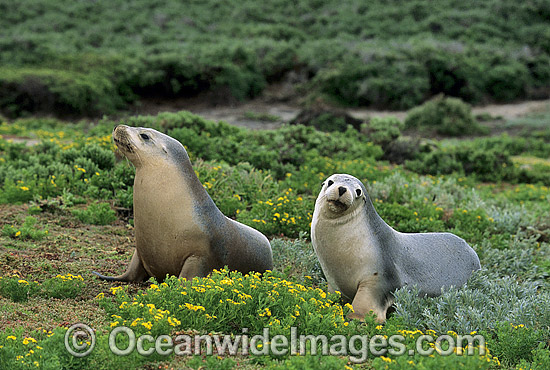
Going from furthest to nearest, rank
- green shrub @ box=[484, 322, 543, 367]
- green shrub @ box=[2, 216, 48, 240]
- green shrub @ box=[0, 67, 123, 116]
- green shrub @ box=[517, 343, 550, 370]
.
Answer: green shrub @ box=[0, 67, 123, 116], green shrub @ box=[2, 216, 48, 240], green shrub @ box=[484, 322, 543, 367], green shrub @ box=[517, 343, 550, 370]

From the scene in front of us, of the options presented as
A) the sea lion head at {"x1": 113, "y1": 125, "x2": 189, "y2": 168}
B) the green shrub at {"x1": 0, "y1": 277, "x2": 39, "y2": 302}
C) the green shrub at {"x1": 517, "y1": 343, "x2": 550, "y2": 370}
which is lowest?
the green shrub at {"x1": 517, "y1": 343, "x2": 550, "y2": 370}

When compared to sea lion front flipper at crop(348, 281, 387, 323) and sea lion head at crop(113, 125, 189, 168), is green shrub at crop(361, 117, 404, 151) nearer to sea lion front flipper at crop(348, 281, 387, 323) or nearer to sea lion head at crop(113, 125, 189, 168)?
sea lion front flipper at crop(348, 281, 387, 323)

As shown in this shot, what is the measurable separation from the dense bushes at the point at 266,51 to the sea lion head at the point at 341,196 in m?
17.4

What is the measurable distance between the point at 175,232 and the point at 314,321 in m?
1.43

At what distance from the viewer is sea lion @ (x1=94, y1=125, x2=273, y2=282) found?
5.21 m

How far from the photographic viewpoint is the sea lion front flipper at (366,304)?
514 cm

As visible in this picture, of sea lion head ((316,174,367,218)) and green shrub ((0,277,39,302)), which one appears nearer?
green shrub ((0,277,39,302))

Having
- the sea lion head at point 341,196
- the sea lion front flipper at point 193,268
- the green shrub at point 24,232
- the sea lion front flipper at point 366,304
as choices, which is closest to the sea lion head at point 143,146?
the sea lion front flipper at point 193,268

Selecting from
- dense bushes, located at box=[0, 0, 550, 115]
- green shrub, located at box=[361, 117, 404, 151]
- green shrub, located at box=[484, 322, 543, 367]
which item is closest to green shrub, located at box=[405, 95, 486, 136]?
dense bushes, located at box=[0, 0, 550, 115]

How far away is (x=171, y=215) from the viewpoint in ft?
17.1

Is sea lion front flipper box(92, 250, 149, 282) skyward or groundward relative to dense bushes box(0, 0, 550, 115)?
skyward

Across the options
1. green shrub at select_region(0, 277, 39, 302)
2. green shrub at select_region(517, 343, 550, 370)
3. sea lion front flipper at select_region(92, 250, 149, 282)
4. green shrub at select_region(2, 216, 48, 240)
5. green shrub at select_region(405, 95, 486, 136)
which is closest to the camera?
green shrub at select_region(517, 343, 550, 370)

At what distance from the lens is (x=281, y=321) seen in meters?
4.45

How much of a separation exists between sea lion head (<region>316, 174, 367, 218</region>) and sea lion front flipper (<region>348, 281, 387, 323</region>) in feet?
2.07
